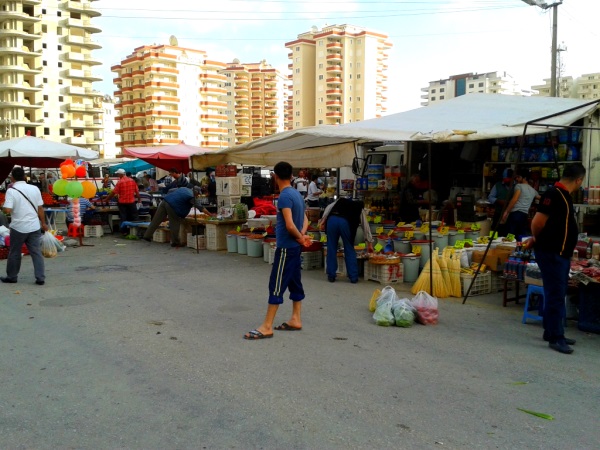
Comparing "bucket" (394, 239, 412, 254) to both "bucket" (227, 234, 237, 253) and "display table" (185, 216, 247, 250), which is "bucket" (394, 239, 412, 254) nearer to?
"bucket" (227, 234, 237, 253)

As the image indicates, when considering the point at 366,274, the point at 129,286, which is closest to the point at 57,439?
the point at 129,286

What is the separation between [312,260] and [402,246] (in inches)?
73.1

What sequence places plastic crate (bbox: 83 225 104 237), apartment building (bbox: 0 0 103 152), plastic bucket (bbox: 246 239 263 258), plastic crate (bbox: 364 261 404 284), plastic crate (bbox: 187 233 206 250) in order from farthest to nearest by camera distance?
1. apartment building (bbox: 0 0 103 152)
2. plastic crate (bbox: 83 225 104 237)
3. plastic crate (bbox: 187 233 206 250)
4. plastic bucket (bbox: 246 239 263 258)
5. plastic crate (bbox: 364 261 404 284)

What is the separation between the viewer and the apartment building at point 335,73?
103m

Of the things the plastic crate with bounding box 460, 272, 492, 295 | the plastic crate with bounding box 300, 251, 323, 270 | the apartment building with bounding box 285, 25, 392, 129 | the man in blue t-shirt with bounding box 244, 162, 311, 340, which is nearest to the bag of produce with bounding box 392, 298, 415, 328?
the man in blue t-shirt with bounding box 244, 162, 311, 340

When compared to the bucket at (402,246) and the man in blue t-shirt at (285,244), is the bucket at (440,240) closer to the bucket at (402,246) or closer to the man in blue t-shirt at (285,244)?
the bucket at (402,246)

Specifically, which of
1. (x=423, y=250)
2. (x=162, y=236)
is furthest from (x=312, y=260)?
(x=162, y=236)

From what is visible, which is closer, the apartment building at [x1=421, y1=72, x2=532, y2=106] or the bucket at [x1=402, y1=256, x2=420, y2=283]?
the bucket at [x1=402, y1=256, x2=420, y2=283]

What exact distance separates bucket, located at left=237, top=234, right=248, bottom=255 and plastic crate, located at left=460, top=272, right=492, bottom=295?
18.7 ft

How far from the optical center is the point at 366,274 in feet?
31.5

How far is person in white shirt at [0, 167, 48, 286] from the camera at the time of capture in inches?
348

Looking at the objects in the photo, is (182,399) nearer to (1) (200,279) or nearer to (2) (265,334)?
(2) (265,334)

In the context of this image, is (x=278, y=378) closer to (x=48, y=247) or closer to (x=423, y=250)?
(x=423, y=250)

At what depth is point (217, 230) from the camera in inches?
525
